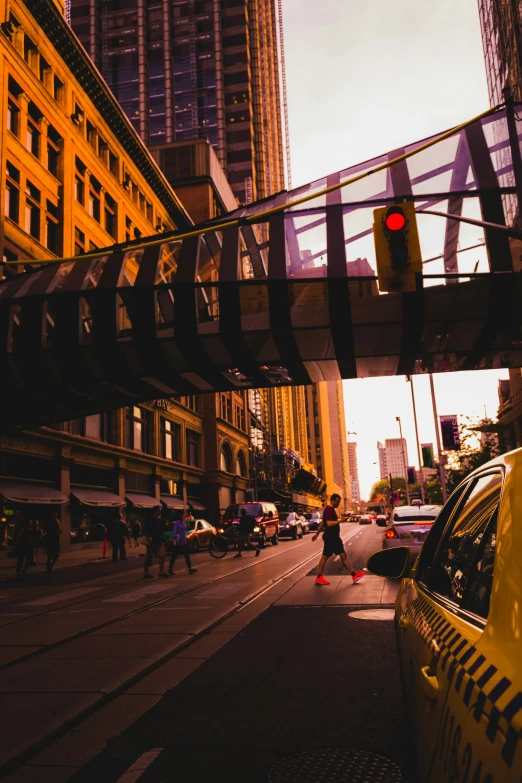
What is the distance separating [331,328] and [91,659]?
523 inches

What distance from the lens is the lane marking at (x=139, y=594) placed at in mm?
11617

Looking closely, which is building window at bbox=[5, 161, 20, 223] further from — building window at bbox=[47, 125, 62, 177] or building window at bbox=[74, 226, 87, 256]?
building window at bbox=[74, 226, 87, 256]

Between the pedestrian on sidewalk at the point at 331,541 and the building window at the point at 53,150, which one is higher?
the building window at the point at 53,150

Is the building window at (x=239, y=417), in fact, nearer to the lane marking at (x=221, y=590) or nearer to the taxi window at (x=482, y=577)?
the lane marking at (x=221, y=590)

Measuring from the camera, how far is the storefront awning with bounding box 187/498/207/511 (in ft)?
169

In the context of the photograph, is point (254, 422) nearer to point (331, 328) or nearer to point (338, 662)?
point (331, 328)

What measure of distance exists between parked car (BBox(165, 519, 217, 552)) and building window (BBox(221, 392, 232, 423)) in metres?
31.0

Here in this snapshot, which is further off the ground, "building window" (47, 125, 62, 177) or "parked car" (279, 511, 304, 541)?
"building window" (47, 125, 62, 177)

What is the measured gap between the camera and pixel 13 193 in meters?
29.9

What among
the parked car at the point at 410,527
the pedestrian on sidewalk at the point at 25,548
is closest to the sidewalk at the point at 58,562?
the pedestrian on sidewalk at the point at 25,548

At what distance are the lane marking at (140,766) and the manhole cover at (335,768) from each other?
2.53 feet

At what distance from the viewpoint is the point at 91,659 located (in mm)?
6664

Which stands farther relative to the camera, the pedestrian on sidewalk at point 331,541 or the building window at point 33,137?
the building window at point 33,137

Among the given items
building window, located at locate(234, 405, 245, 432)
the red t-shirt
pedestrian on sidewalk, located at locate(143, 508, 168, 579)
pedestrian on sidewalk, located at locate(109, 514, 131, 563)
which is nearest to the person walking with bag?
pedestrian on sidewalk, located at locate(109, 514, 131, 563)
